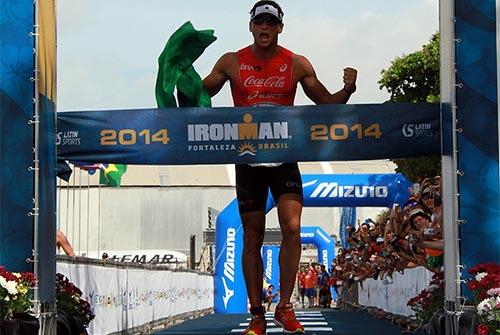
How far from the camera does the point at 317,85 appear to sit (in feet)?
23.7

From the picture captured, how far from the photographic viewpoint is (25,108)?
6.93 metres

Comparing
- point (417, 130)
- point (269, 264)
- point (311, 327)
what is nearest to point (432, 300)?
point (417, 130)

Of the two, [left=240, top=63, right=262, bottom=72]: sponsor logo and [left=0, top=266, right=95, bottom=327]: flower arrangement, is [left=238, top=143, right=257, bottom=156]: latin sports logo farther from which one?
[left=0, top=266, right=95, bottom=327]: flower arrangement

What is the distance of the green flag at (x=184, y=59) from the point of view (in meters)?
7.41

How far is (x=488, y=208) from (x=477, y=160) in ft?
1.05

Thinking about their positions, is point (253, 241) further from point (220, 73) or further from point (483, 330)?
point (483, 330)

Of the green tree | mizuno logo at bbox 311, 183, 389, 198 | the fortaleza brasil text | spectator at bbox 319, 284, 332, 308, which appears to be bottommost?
spectator at bbox 319, 284, 332, 308

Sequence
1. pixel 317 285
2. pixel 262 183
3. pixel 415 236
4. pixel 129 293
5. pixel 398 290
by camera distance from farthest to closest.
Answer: pixel 317 285 → pixel 398 290 → pixel 129 293 → pixel 415 236 → pixel 262 183

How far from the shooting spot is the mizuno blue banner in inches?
297

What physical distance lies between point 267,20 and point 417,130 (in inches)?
65.4

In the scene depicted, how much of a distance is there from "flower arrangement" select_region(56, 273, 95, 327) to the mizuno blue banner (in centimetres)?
Answer: 117

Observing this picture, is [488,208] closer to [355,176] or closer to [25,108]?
[25,108]

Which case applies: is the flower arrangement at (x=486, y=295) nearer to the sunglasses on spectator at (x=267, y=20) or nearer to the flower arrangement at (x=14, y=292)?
the sunglasses on spectator at (x=267, y=20)

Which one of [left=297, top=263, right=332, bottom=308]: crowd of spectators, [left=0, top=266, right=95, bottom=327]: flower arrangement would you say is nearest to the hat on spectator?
[left=0, top=266, right=95, bottom=327]: flower arrangement
